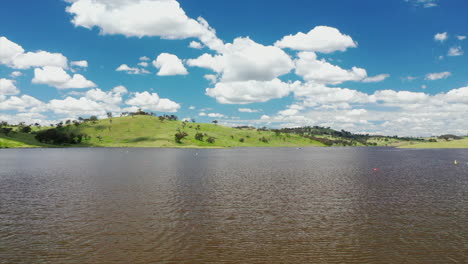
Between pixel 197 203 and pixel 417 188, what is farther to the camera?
pixel 417 188

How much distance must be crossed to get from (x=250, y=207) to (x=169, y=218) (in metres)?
12.4

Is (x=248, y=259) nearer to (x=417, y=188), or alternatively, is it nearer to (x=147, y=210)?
(x=147, y=210)

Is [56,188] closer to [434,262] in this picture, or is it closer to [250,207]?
[250,207]

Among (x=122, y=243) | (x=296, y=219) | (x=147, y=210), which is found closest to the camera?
(x=122, y=243)

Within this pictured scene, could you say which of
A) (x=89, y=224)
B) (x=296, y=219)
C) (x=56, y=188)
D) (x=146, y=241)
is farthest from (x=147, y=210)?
(x=56, y=188)

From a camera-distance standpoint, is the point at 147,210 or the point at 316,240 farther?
the point at 147,210

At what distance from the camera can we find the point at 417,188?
65062mm

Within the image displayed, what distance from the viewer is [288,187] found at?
215ft

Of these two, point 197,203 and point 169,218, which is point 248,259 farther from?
point 197,203

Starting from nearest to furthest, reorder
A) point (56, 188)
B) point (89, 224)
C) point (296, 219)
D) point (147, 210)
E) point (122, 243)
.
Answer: point (122, 243) < point (89, 224) < point (296, 219) < point (147, 210) < point (56, 188)

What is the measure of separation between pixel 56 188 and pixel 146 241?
139ft

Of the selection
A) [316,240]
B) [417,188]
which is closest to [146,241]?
[316,240]

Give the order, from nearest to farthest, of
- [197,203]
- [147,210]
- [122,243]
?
[122,243]
[147,210]
[197,203]

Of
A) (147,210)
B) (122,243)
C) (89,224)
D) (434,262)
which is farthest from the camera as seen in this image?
(147,210)
